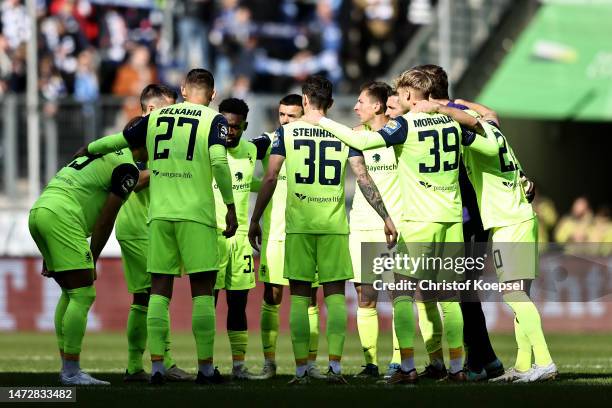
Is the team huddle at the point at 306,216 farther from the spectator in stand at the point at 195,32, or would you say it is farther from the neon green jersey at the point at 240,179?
the spectator in stand at the point at 195,32

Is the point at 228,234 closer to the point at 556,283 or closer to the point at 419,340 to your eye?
the point at 419,340

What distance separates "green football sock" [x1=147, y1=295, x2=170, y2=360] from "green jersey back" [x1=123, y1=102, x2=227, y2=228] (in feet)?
2.40

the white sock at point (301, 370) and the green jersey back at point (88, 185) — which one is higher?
the green jersey back at point (88, 185)

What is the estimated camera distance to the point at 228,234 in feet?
37.3

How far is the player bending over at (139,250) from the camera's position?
1241cm

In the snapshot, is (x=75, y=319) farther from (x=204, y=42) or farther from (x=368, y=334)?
(x=204, y=42)

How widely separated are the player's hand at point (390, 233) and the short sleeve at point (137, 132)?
2216 millimetres

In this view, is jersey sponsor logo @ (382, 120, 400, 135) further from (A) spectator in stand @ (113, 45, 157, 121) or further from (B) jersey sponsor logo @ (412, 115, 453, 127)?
(A) spectator in stand @ (113, 45, 157, 121)

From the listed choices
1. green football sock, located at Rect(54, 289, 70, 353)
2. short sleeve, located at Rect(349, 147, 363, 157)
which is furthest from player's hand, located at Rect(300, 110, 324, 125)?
green football sock, located at Rect(54, 289, 70, 353)

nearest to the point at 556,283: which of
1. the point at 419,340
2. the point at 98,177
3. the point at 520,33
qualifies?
the point at 419,340

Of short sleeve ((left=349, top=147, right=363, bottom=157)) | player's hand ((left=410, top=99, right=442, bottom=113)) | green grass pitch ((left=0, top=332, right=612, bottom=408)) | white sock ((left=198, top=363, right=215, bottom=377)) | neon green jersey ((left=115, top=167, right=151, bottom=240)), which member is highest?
player's hand ((left=410, top=99, right=442, bottom=113))

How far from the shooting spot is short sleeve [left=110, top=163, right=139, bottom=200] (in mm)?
11945

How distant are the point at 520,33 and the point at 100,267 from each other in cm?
877

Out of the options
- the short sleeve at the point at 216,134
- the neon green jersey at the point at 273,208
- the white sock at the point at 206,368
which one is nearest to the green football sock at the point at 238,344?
the neon green jersey at the point at 273,208
